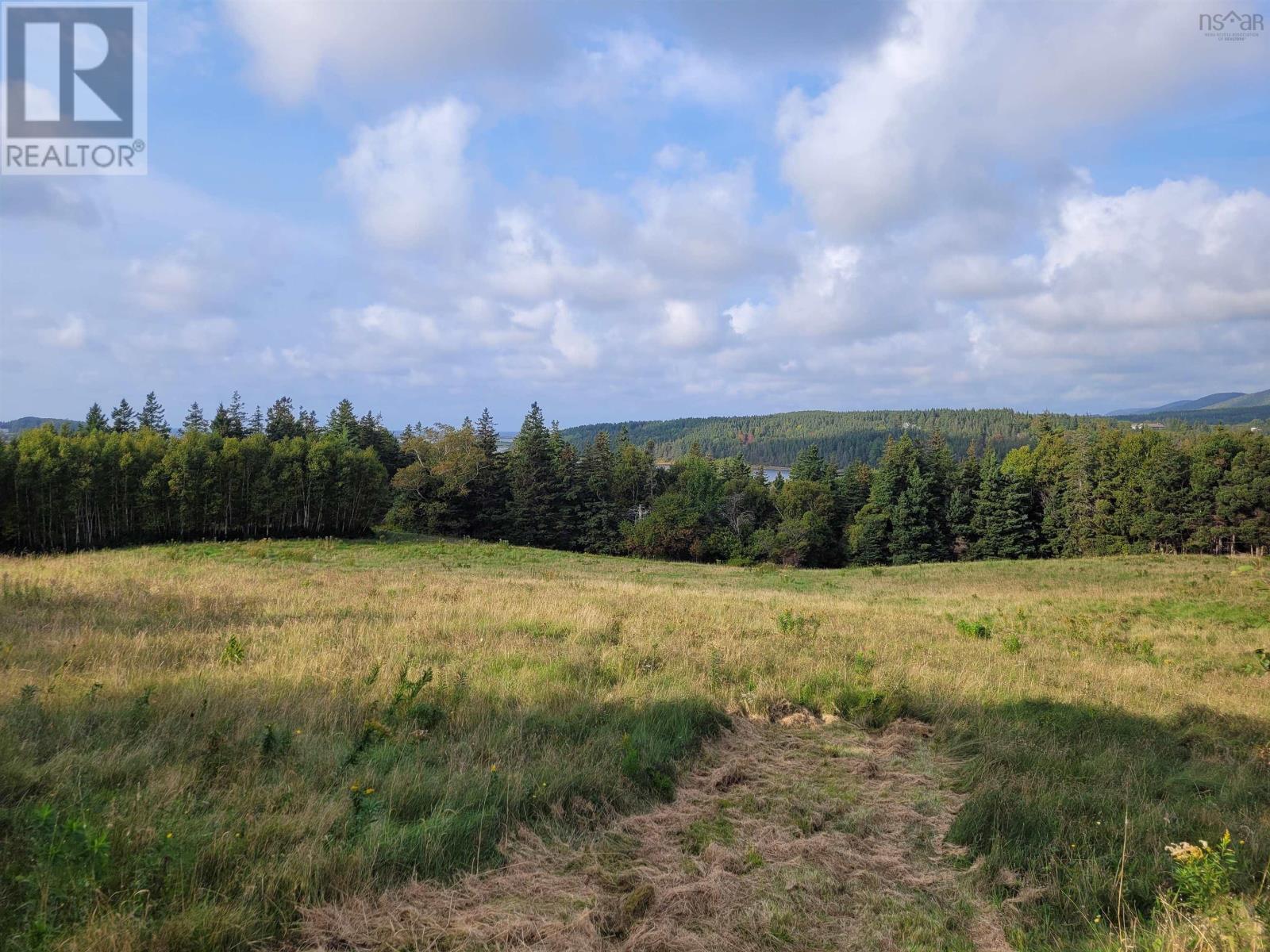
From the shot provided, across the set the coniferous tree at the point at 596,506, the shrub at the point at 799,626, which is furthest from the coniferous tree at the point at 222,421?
the shrub at the point at 799,626

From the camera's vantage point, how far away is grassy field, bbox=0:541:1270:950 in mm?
3600

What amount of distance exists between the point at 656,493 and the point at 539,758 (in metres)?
74.7

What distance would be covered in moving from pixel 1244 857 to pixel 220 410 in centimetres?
8593

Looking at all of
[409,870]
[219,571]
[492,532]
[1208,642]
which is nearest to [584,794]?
[409,870]

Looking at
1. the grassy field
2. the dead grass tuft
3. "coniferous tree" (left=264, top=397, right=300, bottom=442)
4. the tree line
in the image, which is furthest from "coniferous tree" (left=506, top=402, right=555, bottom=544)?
the dead grass tuft

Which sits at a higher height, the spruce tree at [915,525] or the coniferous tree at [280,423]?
the coniferous tree at [280,423]

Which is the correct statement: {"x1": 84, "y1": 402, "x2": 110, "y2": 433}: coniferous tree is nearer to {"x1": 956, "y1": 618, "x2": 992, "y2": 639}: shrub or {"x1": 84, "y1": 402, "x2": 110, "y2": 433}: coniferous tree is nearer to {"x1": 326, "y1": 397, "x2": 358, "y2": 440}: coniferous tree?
{"x1": 326, "y1": 397, "x2": 358, "y2": 440}: coniferous tree

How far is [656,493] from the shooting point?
80188mm

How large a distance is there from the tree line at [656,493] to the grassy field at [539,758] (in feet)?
116

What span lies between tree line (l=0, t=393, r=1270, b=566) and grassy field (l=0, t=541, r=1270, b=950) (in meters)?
35.4

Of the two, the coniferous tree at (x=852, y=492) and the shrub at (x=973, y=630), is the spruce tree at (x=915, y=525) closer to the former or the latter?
the coniferous tree at (x=852, y=492)

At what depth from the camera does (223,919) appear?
3.21 m

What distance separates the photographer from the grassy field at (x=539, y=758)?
3600mm

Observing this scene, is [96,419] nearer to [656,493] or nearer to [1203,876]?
[656,493]
